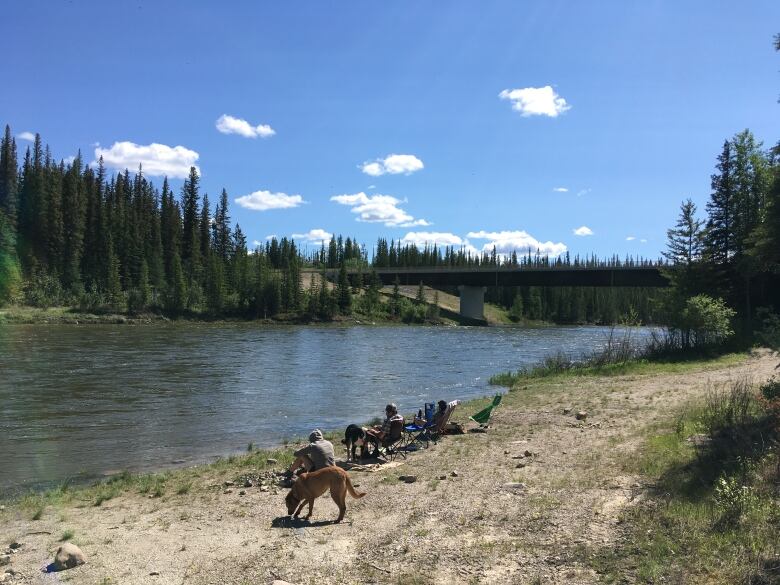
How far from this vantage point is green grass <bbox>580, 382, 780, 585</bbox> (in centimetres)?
637

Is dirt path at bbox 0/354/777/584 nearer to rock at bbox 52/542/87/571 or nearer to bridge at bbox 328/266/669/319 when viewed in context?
rock at bbox 52/542/87/571

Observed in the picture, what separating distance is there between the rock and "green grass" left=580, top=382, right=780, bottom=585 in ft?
21.5

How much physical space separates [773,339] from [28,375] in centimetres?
3478

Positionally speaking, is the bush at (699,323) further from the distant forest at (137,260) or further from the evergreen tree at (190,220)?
the evergreen tree at (190,220)

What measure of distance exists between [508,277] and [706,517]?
11260 centimetres

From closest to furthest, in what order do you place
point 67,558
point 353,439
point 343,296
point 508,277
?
point 67,558, point 353,439, point 508,277, point 343,296

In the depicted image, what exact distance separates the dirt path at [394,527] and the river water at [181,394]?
5.12 meters

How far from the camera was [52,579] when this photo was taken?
752cm

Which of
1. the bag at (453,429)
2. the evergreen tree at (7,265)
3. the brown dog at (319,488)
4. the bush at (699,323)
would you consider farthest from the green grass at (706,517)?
the evergreen tree at (7,265)

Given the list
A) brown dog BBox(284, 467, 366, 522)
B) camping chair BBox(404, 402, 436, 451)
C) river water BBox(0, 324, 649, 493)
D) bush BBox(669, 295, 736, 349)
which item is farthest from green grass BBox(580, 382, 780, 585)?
bush BBox(669, 295, 736, 349)

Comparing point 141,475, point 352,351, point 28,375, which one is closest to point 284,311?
point 352,351

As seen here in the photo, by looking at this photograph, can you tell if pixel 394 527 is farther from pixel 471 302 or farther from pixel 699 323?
pixel 471 302

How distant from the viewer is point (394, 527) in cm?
894

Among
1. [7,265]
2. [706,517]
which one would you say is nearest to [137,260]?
[7,265]
